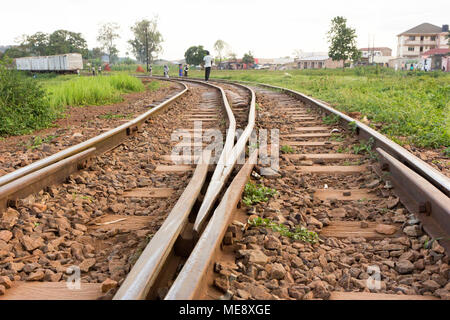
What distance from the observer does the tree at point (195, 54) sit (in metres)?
69.3

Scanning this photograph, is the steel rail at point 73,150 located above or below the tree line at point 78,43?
below

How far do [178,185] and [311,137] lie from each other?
8.45 feet

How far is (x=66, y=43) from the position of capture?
8331 centimetres

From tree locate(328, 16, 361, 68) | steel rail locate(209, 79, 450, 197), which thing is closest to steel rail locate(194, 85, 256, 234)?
steel rail locate(209, 79, 450, 197)

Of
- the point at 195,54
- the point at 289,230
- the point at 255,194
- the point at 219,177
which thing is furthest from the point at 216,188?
the point at 195,54

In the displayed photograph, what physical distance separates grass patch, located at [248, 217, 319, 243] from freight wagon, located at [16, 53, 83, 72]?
39711 mm

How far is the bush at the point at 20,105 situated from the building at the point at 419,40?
97.6 metres

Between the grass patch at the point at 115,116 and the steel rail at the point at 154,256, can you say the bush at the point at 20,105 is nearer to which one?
the grass patch at the point at 115,116

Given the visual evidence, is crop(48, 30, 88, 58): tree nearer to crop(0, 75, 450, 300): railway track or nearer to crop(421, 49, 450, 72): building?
crop(421, 49, 450, 72): building

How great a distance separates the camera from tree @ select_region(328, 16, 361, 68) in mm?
53469

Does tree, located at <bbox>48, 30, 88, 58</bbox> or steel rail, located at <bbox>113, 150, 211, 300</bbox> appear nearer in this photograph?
steel rail, located at <bbox>113, 150, 211, 300</bbox>

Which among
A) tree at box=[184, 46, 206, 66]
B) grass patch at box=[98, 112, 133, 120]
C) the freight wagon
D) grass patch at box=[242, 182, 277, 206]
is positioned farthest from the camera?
tree at box=[184, 46, 206, 66]

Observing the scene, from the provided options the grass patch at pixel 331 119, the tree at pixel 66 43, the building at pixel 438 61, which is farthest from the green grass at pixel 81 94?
the tree at pixel 66 43
